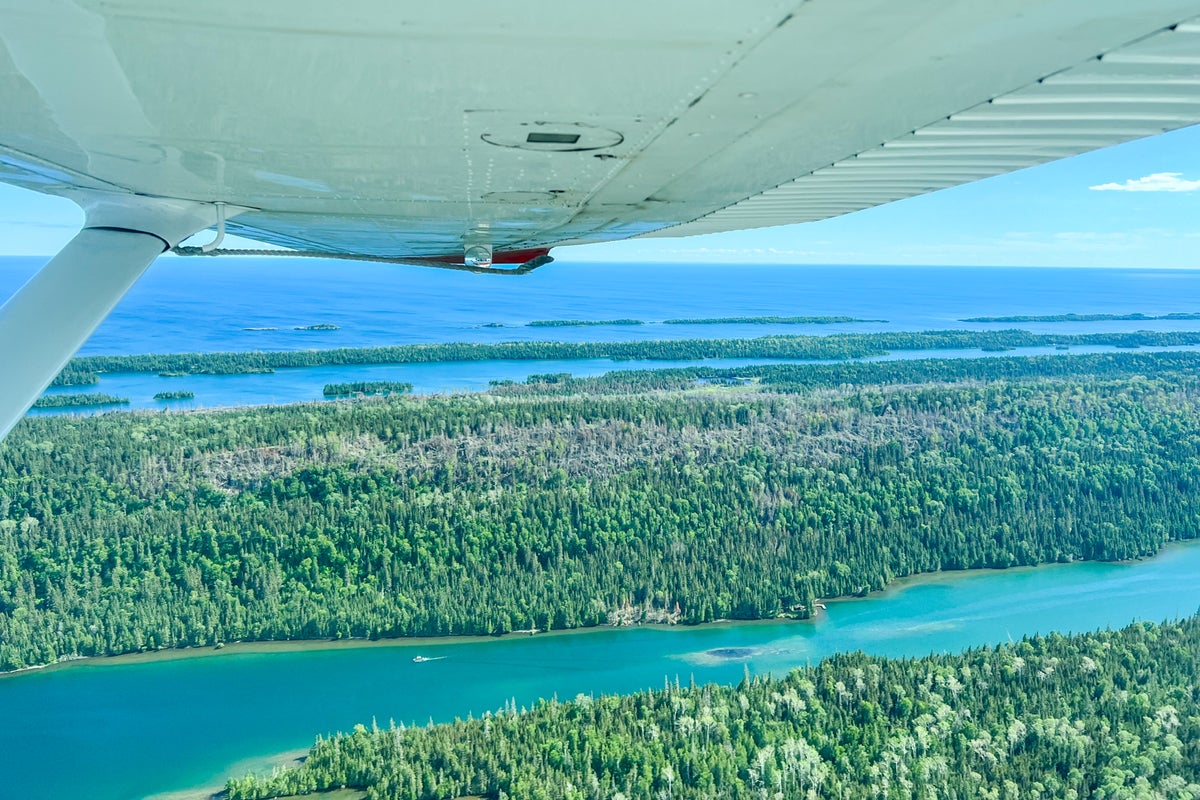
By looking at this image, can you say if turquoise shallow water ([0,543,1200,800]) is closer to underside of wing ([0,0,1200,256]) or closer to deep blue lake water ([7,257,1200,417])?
deep blue lake water ([7,257,1200,417])

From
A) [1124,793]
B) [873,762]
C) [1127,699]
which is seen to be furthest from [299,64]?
[1127,699]

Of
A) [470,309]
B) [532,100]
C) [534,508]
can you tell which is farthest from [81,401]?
[532,100]

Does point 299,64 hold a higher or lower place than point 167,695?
higher

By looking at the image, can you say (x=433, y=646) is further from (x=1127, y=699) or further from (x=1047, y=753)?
(x=1127, y=699)

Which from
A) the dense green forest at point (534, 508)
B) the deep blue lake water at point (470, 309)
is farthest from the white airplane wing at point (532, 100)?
the deep blue lake water at point (470, 309)

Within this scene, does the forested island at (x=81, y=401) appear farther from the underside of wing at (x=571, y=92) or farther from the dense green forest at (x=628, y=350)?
the underside of wing at (x=571, y=92)

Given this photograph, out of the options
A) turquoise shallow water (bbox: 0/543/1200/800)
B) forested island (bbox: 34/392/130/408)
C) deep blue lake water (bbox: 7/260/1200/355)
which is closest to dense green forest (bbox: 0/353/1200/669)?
turquoise shallow water (bbox: 0/543/1200/800)

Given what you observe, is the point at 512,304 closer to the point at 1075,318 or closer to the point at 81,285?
the point at 1075,318
